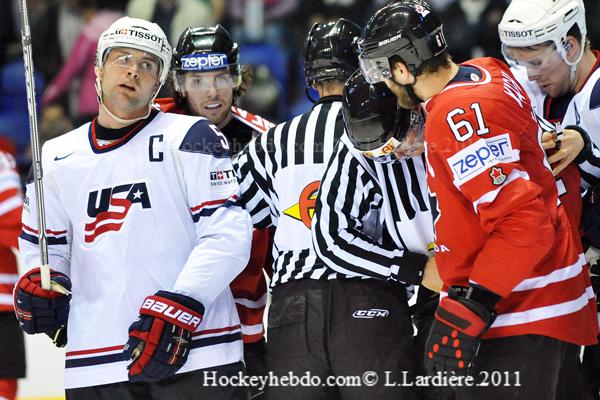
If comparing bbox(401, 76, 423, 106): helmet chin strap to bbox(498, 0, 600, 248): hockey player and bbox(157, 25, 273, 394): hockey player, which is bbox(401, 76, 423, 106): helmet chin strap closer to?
bbox(498, 0, 600, 248): hockey player

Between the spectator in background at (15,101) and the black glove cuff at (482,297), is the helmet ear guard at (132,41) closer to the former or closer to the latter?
the black glove cuff at (482,297)

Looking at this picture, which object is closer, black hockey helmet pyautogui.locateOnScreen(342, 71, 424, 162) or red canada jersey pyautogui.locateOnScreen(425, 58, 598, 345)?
red canada jersey pyautogui.locateOnScreen(425, 58, 598, 345)

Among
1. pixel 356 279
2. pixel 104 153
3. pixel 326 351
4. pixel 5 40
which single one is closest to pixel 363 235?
pixel 356 279

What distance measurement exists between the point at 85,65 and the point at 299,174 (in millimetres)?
4211

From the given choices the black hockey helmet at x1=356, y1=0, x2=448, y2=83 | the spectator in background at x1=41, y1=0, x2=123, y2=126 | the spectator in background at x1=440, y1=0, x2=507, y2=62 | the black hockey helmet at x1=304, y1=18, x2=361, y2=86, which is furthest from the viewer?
the spectator in background at x1=41, y1=0, x2=123, y2=126

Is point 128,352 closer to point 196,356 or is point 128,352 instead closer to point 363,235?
point 196,356

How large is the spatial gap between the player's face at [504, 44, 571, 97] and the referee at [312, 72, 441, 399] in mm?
589

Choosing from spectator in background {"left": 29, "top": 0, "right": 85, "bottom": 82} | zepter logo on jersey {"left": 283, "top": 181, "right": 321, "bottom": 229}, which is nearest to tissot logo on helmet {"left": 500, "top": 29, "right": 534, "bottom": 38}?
zepter logo on jersey {"left": 283, "top": 181, "right": 321, "bottom": 229}

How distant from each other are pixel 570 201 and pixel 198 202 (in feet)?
3.35

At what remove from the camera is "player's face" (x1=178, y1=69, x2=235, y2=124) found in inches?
136

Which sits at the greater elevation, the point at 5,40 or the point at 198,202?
Result: the point at 5,40

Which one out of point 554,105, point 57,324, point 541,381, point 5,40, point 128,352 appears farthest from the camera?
point 5,40

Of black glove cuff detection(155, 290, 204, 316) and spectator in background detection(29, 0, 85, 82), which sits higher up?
spectator in background detection(29, 0, 85, 82)

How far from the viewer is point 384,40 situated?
2486 millimetres
